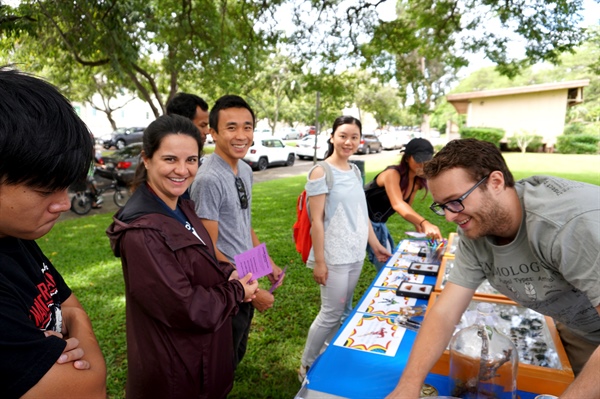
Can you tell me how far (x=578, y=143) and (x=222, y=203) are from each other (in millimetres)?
24685

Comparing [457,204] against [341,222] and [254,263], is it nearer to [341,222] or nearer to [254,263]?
[254,263]

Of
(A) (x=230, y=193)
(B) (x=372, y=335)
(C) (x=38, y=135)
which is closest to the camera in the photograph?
(C) (x=38, y=135)

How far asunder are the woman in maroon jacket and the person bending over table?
1.71 m

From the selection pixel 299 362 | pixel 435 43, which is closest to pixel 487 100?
pixel 435 43

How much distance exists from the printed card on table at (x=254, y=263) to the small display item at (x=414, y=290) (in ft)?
2.97

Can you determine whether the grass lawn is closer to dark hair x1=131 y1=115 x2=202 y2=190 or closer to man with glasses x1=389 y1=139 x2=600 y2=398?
man with glasses x1=389 y1=139 x2=600 y2=398

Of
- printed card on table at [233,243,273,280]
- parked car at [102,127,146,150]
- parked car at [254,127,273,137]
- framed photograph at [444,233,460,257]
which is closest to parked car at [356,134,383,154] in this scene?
parked car at [254,127,273,137]

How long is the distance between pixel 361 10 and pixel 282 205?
4499 millimetres

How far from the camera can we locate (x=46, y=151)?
751 millimetres

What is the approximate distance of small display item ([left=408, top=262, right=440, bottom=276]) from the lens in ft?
8.77

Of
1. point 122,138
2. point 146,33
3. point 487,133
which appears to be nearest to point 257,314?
point 146,33

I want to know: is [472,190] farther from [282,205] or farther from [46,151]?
[282,205]

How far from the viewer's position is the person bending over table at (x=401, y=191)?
3.01m

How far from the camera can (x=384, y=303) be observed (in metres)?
2.27
